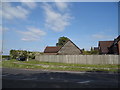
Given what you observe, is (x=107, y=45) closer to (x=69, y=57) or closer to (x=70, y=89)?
(x=69, y=57)

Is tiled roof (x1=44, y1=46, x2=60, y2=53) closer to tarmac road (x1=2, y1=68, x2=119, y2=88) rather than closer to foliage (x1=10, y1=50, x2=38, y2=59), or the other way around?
foliage (x1=10, y1=50, x2=38, y2=59)

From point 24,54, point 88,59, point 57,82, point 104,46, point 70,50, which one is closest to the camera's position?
point 57,82

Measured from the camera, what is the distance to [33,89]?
7.19 meters

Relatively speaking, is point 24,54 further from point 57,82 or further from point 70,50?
point 57,82

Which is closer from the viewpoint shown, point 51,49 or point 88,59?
point 88,59

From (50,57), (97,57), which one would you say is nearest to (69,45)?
(50,57)

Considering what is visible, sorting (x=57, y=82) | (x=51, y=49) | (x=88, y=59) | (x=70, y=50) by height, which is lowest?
(x=57, y=82)

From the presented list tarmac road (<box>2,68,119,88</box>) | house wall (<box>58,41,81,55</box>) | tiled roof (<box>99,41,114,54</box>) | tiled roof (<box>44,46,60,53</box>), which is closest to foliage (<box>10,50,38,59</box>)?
tiled roof (<box>44,46,60,53</box>)

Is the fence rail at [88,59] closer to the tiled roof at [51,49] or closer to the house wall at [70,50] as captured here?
the house wall at [70,50]

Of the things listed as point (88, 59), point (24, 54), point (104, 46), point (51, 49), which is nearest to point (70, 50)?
point (104, 46)

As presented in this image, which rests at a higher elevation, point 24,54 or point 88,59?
point 24,54

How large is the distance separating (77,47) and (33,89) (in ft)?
124

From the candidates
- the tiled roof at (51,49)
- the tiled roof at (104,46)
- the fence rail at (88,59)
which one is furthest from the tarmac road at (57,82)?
the tiled roof at (51,49)

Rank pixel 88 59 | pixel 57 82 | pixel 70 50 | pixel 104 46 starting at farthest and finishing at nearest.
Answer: pixel 104 46, pixel 70 50, pixel 88 59, pixel 57 82
